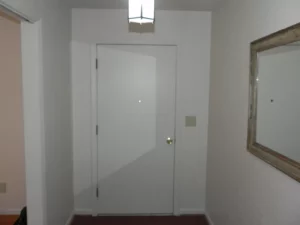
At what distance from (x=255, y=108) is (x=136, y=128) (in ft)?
4.98

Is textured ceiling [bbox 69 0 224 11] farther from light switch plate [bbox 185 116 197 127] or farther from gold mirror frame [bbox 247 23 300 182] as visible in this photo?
light switch plate [bbox 185 116 197 127]

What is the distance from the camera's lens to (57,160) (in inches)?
96.3

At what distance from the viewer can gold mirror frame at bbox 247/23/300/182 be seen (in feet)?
4.27

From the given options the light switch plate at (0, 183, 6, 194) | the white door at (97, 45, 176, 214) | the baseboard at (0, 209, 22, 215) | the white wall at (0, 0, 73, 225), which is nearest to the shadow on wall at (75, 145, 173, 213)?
the white door at (97, 45, 176, 214)

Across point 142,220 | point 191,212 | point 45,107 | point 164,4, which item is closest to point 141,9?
point 45,107

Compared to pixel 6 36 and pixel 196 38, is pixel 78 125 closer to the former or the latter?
pixel 6 36

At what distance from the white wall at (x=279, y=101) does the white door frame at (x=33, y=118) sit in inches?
62.8

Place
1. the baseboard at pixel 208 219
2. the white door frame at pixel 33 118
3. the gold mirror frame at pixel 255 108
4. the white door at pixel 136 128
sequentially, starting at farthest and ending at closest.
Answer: the white door at pixel 136 128 → the baseboard at pixel 208 219 → the white door frame at pixel 33 118 → the gold mirror frame at pixel 255 108

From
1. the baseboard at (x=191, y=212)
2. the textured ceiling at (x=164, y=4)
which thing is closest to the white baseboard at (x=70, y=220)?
the baseboard at (x=191, y=212)

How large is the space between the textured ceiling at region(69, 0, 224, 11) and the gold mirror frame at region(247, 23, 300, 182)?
1.06m

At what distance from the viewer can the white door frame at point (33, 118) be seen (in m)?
1.94

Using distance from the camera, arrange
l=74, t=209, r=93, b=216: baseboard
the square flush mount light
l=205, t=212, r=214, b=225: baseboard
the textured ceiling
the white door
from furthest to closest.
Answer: l=74, t=209, r=93, b=216: baseboard → the white door → l=205, t=212, r=214, b=225: baseboard → the textured ceiling → the square flush mount light

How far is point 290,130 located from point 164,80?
178cm

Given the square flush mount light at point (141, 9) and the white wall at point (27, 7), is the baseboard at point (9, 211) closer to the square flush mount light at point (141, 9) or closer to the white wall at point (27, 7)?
the white wall at point (27, 7)
